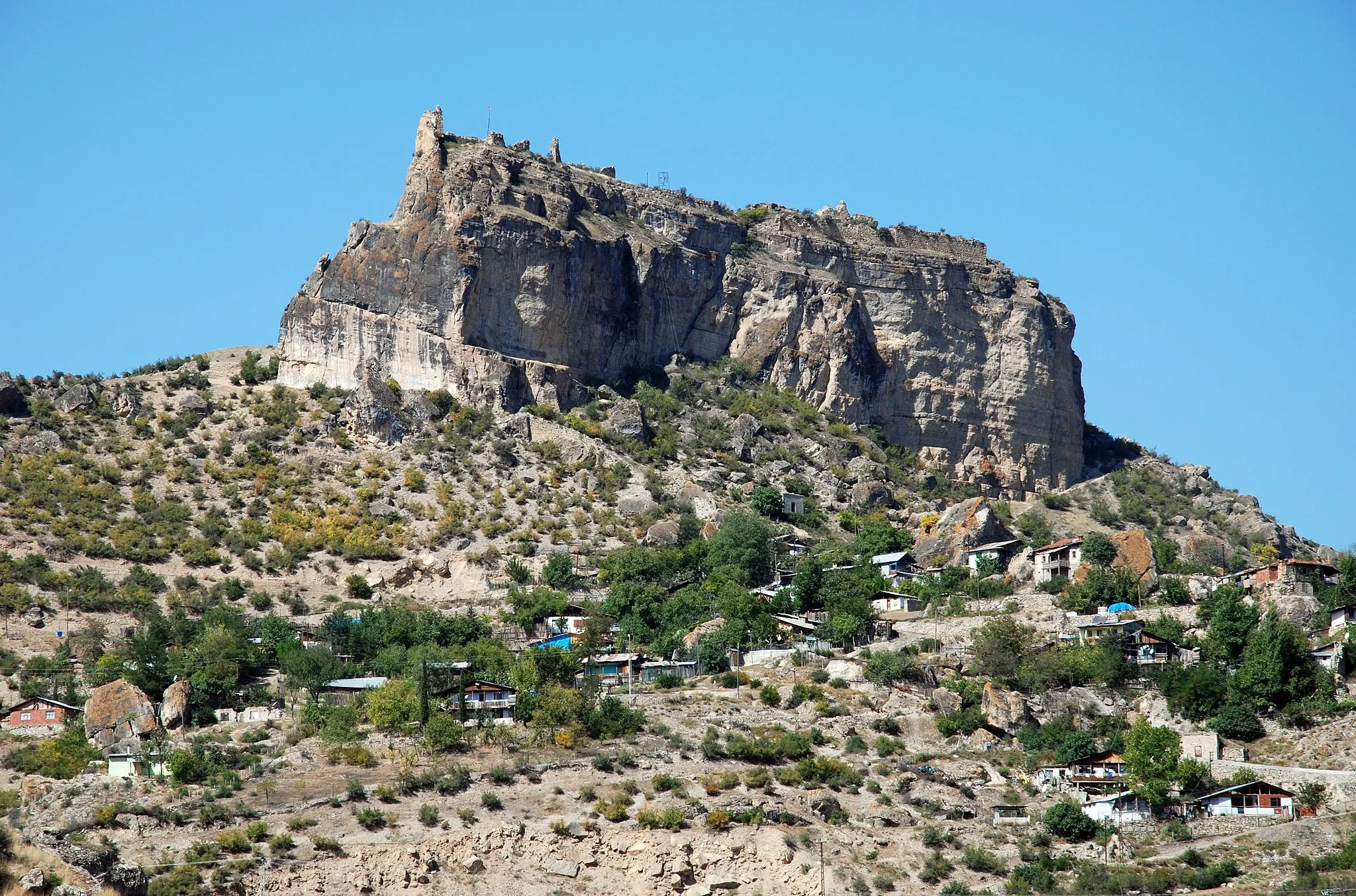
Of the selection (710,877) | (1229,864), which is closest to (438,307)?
(710,877)

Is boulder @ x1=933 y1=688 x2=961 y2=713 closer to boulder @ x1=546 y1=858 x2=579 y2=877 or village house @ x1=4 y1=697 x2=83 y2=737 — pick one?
boulder @ x1=546 y1=858 x2=579 y2=877

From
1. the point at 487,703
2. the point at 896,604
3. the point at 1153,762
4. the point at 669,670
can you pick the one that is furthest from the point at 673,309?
the point at 1153,762

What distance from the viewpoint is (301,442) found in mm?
95375

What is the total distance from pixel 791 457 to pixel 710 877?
159ft

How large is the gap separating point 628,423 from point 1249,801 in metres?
49.0

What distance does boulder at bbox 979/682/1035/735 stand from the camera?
206 ft

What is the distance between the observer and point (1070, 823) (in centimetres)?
5469

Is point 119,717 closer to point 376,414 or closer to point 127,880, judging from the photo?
point 127,880

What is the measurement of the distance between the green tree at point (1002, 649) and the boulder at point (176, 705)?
25.5m

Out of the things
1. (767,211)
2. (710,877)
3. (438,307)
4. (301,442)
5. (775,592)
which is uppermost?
(767,211)

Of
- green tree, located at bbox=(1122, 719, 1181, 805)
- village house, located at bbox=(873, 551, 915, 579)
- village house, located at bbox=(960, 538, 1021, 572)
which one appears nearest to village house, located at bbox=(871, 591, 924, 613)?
village house, located at bbox=(873, 551, 915, 579)

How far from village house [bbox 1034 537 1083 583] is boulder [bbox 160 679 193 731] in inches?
1280

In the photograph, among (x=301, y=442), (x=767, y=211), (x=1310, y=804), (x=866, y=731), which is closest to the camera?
(x=1310, y=804)

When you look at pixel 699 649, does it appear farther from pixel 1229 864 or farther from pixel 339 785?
pixel 1229 864
